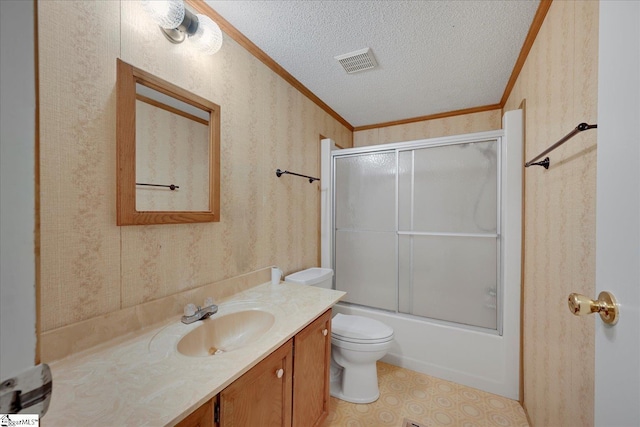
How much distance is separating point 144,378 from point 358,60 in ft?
6.56

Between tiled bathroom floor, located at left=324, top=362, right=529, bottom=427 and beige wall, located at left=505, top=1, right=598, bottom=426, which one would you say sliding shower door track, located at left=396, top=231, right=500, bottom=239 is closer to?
beige wall, located at left=505, top=1, right=598, bottom=426

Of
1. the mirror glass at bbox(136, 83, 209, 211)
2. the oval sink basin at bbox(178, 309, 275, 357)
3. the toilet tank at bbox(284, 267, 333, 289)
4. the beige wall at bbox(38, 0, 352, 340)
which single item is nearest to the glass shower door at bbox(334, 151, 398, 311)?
the toilet tank at bbox(284, 267, 333, 289)

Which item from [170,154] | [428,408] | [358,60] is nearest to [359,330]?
[428,408]

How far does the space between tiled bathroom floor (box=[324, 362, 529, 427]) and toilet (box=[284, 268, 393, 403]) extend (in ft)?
0.21

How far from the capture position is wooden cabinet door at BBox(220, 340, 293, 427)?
31.4 inches

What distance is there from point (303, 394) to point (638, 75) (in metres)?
1.49

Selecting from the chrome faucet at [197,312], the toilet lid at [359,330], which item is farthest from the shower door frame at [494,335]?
the chrome faucet at [197,312]

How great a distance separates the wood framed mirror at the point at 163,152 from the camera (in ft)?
3.22

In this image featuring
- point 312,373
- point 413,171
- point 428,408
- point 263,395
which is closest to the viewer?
point 263,395

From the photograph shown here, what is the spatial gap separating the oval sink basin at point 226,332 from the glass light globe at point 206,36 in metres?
1.29

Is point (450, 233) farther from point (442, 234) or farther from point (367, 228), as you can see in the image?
point (367, 228)

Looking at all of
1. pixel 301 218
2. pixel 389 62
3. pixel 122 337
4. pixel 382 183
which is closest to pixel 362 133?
pixel 382 183

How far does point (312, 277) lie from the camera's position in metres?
1.94

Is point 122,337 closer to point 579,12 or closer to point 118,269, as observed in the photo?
point 118,269
